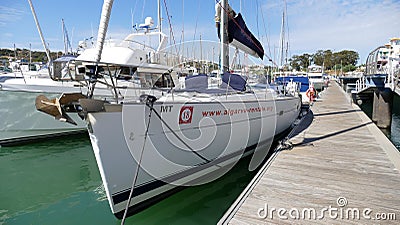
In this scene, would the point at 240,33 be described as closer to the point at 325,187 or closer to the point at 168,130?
the point at 168,130

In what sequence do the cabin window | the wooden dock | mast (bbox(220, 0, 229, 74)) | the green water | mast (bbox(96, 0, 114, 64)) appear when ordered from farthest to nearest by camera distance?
1. mast (bbox(220, 0, 229, 74))
2. the cabin window
3. the green water
4. the wooden dock
5. mast (bbox(96, 0, 114, 64))

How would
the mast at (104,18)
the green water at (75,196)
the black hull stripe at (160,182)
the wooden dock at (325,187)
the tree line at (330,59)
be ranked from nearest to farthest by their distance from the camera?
the mast at (104,18)
the wooden dock at (325,187)
the black hull stripe at (160,182)
the green water at (75,196)
the tree line at (330,59)

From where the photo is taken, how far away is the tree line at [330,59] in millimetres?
74188

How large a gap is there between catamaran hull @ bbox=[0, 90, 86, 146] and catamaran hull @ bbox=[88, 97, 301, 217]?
5.85m

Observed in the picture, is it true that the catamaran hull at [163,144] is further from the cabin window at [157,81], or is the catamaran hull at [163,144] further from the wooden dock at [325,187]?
the cabin window at [157,81]

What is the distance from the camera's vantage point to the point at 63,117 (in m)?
3.03

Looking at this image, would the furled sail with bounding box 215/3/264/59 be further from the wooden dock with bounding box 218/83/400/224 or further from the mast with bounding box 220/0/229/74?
the wooden dock with bounding box 218/83/400/224

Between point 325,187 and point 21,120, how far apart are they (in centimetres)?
862

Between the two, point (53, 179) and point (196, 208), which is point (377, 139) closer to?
point (196, 208)

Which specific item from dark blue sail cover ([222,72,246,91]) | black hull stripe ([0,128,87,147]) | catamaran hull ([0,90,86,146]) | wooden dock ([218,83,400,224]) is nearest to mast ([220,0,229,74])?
dark blue sail cover ([222,72,246,91])

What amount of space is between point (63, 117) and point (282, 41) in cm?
972

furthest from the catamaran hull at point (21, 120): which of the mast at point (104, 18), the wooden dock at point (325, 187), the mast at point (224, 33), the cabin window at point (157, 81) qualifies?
the wooden dock at point (325, 187)

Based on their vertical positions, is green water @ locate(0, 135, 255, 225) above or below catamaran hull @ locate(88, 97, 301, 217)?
below

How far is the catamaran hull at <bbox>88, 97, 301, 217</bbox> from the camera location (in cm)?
329
